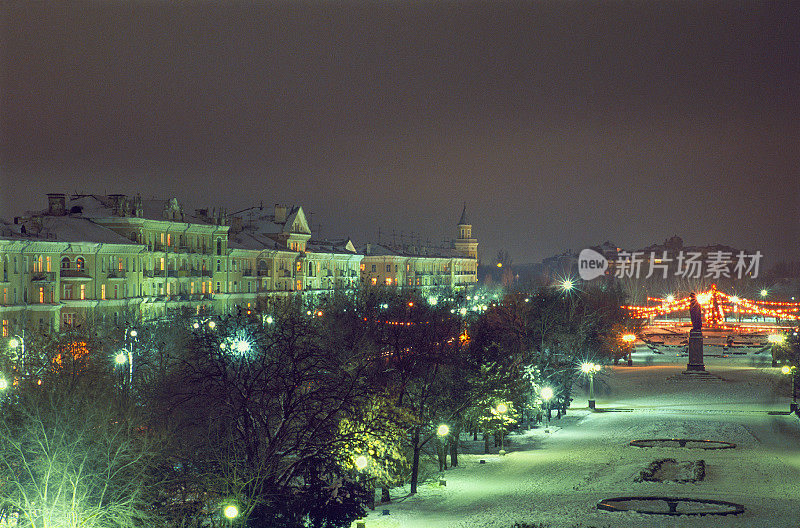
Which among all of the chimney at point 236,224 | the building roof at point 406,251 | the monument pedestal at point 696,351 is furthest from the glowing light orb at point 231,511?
the building roof at point 406,251

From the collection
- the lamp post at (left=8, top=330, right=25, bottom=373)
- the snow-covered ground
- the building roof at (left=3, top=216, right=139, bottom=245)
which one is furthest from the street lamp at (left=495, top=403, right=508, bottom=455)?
the building roof at (left=3, top=216, right=139, bottom=245)

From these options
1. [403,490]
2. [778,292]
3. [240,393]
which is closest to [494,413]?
[403,490]

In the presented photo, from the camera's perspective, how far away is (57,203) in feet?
257

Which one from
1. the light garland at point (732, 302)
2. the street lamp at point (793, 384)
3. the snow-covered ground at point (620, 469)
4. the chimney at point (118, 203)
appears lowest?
the snow-covered ground at point (620, 469)

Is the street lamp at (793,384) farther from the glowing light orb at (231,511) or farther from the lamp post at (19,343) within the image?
the lamp post at (19,343)

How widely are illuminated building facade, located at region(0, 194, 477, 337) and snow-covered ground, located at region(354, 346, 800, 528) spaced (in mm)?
30546

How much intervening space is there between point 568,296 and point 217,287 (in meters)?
33.1

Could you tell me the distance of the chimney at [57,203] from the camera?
254ft

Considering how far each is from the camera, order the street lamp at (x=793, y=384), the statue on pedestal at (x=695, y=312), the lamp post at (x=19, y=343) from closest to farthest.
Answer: the lamp post at (x=19, y=343), the street lamp at (x=793, y=384), the statue on pedestal at (x=695, y=312)

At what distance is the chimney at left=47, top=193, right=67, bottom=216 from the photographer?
77562 mm

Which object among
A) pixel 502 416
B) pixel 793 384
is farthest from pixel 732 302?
pixel 502 416

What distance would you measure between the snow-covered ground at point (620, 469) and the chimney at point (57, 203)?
42.6m

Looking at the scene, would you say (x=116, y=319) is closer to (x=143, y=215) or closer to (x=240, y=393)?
(x=143, y=215)

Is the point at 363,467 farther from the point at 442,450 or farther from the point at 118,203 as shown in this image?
the point at 118,203
